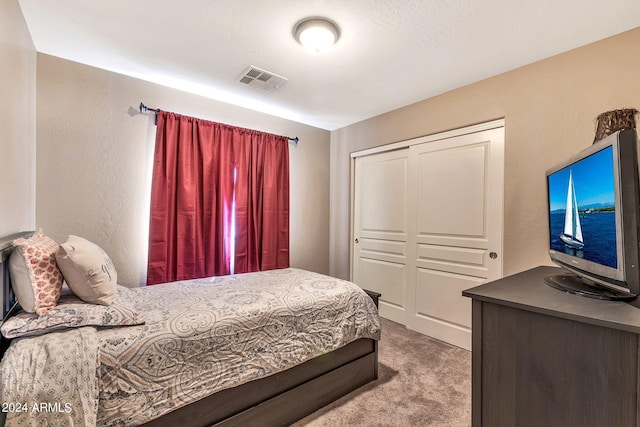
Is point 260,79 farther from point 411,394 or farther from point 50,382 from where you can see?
point 411,394

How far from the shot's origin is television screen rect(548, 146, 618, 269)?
1009 millimetres

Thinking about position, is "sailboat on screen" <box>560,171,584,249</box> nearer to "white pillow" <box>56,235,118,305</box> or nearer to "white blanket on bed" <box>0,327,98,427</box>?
"white blanket on bed" <box>0,327,98,427</box>

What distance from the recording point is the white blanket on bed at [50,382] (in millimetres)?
1010

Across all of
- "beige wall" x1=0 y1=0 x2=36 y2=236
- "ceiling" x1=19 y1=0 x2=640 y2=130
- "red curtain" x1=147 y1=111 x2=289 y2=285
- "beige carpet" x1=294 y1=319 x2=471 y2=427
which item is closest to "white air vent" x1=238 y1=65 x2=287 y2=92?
"ceiling" x1=19 y1=0 x2=640 y2=130

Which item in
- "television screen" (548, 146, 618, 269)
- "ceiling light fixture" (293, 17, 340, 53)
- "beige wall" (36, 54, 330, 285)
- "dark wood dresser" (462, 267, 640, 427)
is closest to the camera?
"dark wood dresser" (462, 267, 640, 427)

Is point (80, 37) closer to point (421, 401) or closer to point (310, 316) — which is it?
point (310, 316)

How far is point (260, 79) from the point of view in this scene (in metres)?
2.61

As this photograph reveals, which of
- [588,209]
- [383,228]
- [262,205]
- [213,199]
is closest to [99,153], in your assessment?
[213,199]

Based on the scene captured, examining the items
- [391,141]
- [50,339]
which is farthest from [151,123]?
[391,141]

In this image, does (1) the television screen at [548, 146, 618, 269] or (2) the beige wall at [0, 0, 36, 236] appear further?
(2) the beige wall at [0, 0, 36, 236]

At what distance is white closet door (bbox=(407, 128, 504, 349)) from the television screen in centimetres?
101

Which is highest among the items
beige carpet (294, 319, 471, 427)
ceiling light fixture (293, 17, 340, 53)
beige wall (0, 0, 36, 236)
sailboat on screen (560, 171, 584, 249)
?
ceiling light fixture (293, 17, 340, 53)

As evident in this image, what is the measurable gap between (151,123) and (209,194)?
2.66 feet

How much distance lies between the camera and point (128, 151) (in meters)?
2.54
